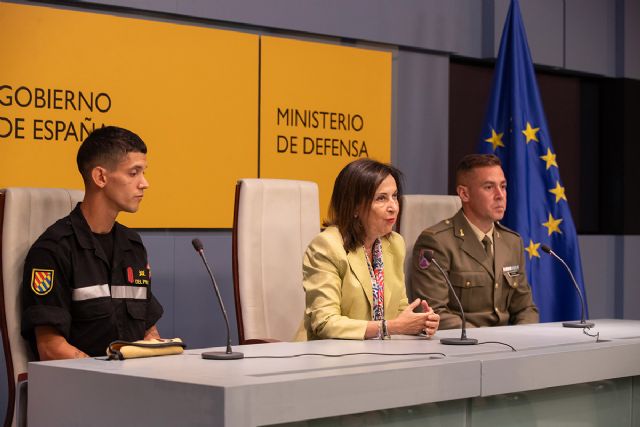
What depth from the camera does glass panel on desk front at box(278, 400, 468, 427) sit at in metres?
2.32

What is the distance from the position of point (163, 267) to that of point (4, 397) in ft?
2.74

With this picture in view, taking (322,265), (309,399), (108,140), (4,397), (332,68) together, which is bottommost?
(4,397)

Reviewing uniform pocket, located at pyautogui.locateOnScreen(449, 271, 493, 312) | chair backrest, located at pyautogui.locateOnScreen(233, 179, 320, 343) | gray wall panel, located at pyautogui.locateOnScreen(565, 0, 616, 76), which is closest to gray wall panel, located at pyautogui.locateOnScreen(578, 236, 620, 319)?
gray wall panel, located at pyautogui.locateOnScreen(565, 0, 616, 76)

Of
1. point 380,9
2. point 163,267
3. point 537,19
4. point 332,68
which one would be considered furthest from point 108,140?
point 537,19

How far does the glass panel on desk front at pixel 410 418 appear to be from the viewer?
232 cm

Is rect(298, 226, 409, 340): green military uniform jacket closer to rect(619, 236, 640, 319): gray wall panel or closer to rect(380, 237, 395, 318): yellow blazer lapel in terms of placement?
rect(380, 237, 395, 318): yellow blazer lapel

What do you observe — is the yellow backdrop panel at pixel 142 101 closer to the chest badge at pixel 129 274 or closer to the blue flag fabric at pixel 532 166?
the chest badge at pixel 129 274

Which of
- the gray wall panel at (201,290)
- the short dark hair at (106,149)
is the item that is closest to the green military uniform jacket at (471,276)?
the gray wall panel at (201,290)

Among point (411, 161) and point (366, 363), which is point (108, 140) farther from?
point (411, 161)

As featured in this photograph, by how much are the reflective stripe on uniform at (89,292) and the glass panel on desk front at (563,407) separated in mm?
1230

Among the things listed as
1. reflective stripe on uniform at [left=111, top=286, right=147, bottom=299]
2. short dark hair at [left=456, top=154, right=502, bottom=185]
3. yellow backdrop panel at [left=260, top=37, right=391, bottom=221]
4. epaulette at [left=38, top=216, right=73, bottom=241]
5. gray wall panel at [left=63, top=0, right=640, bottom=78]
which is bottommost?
reflective stripe on uniform at [left=111, top=286, right=147, bottom=299]

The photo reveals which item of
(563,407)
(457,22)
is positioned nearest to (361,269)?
(563,407)

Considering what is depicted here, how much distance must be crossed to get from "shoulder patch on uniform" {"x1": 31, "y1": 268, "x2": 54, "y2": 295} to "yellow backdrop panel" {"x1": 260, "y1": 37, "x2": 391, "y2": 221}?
5.77 feet

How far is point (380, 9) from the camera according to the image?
5.18 m
